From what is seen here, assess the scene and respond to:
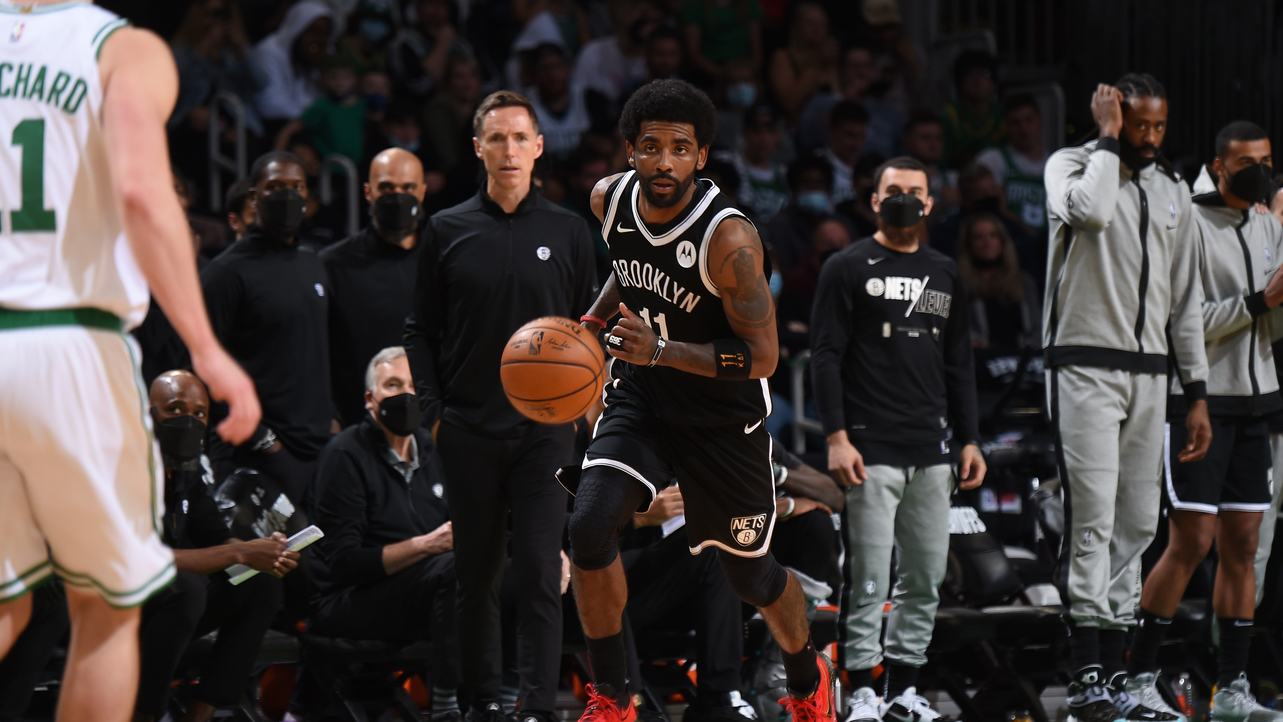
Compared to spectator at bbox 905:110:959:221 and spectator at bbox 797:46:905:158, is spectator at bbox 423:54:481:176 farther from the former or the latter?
spectator at bbox 905:110:959:221

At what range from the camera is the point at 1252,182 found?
586 centimetres

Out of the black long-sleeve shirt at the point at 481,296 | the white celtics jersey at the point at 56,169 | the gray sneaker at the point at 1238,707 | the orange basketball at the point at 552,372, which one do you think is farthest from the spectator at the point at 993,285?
the white celtics jersey at the point at 56,169

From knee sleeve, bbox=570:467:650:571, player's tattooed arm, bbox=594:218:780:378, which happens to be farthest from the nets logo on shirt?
knee sleeve, bbox=570:467:650:571

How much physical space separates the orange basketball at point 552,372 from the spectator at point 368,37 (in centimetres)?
540

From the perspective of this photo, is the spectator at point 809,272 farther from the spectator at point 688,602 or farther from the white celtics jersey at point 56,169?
the white celtics jersey at point 56,169

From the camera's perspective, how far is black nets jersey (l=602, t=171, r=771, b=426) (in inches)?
167

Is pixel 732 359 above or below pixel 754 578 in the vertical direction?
above

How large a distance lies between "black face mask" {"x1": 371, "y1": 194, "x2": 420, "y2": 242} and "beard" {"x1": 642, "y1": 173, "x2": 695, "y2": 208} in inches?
81.1

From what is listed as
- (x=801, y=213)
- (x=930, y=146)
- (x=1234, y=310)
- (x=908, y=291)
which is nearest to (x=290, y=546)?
(x=908, y=291)

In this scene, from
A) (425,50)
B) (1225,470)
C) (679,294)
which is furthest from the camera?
(425,50)

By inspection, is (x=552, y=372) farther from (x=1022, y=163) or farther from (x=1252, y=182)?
(x=1022, y=163)

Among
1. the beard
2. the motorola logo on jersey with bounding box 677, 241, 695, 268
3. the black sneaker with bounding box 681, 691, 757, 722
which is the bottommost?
the black sneaker with bounding box 681, 691, 757, 722

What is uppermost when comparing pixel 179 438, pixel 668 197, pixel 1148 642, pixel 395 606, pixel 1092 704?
pixel 668 197

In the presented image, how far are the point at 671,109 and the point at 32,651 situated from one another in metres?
2.82
